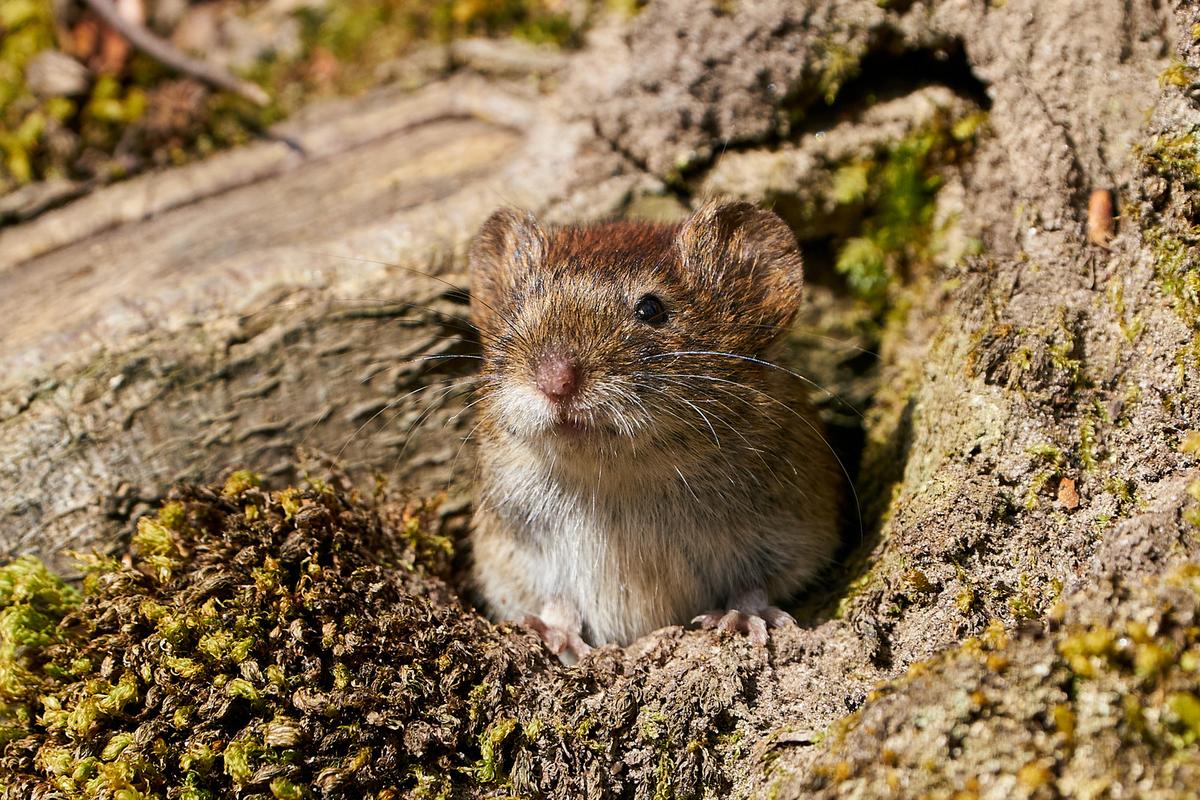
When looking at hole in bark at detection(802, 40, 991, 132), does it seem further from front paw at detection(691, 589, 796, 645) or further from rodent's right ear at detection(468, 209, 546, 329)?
front paw at detection(691, 589, 796, 645)

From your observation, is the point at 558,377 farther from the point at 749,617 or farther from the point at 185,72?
the point at 185,72

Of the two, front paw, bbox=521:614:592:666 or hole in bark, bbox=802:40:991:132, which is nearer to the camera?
front paw, bbox=521:614:592:666

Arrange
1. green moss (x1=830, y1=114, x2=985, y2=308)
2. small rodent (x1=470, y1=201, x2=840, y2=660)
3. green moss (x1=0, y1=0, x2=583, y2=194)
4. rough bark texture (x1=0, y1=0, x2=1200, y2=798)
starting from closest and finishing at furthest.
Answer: rough bark texture (x1=0, y1=0, x2=1200, y2=798) < small rodent (x1=470, y1=201, x2=840, y2=660) < green moss (x1=830, y1=114, x2=985, y2=308) < green moss (x1=0, y1=0, x2=583, y2=194)

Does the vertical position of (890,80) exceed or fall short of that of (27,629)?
it exceeds it

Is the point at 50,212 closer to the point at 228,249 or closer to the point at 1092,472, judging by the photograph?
the point at 228,249

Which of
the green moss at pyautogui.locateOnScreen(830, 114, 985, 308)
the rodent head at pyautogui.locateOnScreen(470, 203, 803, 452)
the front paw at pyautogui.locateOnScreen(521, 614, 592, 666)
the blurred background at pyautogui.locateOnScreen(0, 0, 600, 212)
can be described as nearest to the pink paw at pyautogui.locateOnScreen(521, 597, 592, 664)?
the front paw at pyautogui.locateOnScreen(521, 614, 592, 666)

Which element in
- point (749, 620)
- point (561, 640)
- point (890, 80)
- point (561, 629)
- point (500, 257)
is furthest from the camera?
point (890, 80)

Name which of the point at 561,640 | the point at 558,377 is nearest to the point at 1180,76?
the point at 558,377

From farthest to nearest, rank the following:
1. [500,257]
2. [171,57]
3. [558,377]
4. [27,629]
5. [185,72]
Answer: [185,72] < [171,57] < [500,257] < [27,629] < [558,377]

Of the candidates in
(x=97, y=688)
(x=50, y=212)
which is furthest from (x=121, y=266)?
(x=97, y=688)
